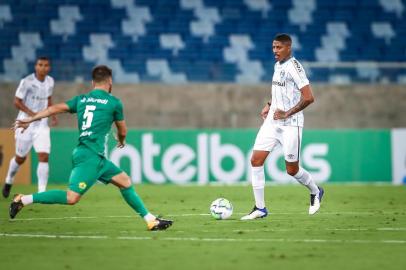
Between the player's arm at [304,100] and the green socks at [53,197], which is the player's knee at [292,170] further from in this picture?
the green socks at [53,197]

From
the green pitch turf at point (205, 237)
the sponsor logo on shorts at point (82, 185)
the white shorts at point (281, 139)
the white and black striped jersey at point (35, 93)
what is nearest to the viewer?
the green pitch turf at point (205, 237)

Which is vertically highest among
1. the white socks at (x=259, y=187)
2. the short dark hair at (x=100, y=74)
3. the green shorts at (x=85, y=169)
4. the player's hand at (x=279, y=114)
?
the short dark hair at (x=100, y=74)

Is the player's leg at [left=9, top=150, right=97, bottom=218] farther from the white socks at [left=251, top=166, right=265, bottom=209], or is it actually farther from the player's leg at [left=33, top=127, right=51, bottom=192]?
the player's leg at [left=33, top=127, right=51, bottom=192]

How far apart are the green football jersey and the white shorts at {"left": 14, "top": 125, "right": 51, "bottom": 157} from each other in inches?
242

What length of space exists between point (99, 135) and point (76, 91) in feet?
40.8

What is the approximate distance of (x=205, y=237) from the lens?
10.8 m

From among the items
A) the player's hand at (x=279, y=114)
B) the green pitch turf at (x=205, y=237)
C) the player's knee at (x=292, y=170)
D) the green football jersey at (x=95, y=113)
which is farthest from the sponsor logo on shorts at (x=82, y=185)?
the player's knee at (x=292, y=170)

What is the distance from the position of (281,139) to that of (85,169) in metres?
3.24

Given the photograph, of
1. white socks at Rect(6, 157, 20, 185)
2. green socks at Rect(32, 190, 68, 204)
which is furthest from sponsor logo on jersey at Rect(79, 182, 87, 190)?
white socks at Rect(6, 157, 20, 185)

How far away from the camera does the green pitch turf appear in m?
8.82

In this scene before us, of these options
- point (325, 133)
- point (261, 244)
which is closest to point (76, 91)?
point (325, 133)

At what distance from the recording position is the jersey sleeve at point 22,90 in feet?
57.0

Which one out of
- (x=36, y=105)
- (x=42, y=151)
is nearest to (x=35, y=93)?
(x=36, y=105)

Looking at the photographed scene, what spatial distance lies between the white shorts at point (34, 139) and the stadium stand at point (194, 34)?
252 inches
